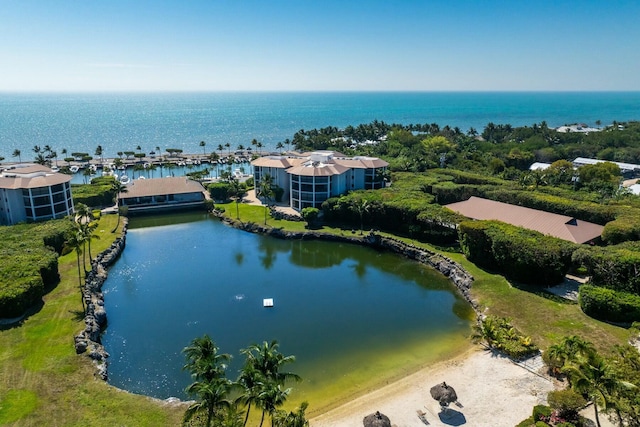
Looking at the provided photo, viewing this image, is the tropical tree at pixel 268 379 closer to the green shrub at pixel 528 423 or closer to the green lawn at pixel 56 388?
the green lawn at pixel 56 388

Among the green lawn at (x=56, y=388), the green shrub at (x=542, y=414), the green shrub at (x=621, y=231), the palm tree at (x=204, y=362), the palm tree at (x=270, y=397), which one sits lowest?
the green lawn at (x=56, y=388)

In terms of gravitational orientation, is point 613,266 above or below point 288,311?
above

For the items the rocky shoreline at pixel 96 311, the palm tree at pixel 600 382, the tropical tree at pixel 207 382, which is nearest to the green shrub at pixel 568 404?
the palm tree at pixel 600 382

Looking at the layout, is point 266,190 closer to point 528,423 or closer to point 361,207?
point 361,207

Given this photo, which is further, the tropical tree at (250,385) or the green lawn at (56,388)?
the green lawn at (56,388)

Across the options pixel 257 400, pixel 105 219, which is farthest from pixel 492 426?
pixel 105 219

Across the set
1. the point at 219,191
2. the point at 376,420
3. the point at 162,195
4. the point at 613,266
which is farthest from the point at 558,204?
the point at 162,195

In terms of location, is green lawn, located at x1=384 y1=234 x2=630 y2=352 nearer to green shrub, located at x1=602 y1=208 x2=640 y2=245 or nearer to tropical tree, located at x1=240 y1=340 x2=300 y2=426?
green shrub, located at x1=602 y1=208 x2=640 y2=245

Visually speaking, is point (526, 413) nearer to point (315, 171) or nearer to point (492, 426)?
point (492, 426)
